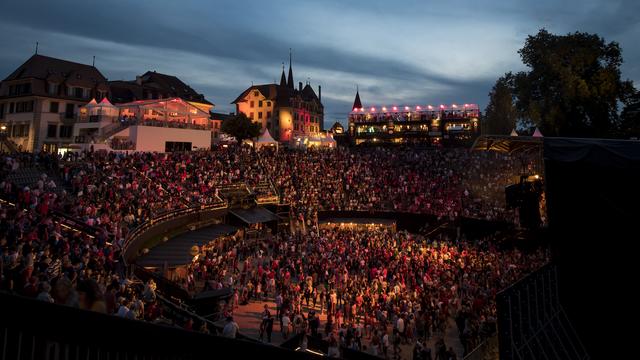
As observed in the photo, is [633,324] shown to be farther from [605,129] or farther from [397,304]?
[605,129]

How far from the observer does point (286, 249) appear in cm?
2455

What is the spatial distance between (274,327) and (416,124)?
6229cm

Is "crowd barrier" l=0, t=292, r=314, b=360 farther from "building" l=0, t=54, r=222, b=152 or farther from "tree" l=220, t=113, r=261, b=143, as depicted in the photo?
"tree" l=220, t=113, r=261, b=143

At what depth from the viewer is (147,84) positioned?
53.5m

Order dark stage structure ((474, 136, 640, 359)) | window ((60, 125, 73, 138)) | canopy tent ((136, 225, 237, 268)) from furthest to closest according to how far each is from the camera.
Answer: window ((60, 125, 73, 138)), canopy tent ((136, 225, 237, 268)), dark stage structure ((474, 136, 640, 359))

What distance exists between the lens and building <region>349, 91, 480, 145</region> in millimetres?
68375

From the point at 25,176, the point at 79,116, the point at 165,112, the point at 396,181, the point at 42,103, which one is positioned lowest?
the point at 25,176

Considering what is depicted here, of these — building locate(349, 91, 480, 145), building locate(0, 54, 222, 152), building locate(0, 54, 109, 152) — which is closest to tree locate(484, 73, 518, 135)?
building locate(349, 91, 480, 145)

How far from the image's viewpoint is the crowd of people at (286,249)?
470 inches

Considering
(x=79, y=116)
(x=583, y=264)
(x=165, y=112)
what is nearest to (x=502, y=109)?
(x=165, y=112)

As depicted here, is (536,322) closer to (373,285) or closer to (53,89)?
(373,285)

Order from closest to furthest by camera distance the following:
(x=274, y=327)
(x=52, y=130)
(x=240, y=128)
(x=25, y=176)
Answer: (x=274, y=327) → (x=25, y=176) → (x=52, y=130) → (x=240, y=128)

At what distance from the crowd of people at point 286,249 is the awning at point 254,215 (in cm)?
186

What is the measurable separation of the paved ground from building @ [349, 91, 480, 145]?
55.9m
